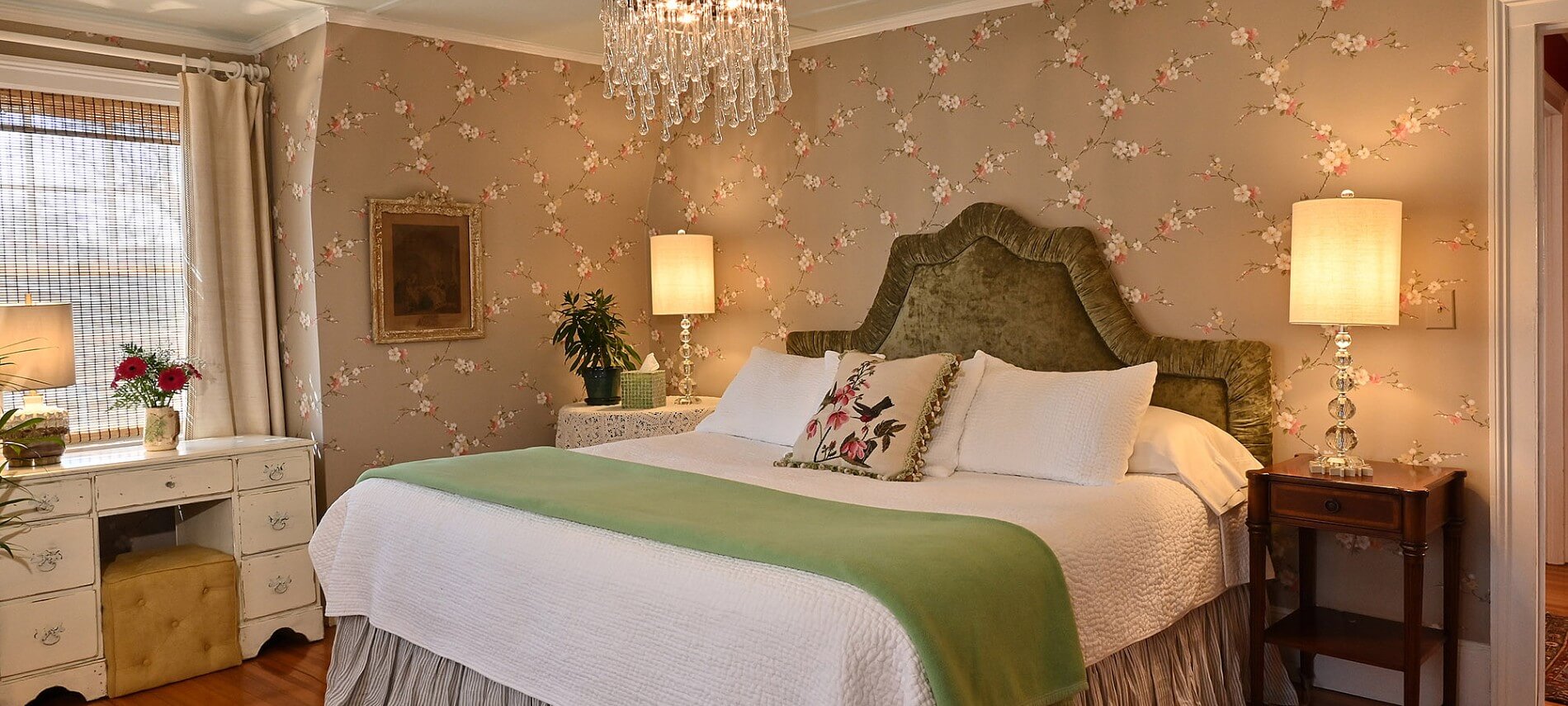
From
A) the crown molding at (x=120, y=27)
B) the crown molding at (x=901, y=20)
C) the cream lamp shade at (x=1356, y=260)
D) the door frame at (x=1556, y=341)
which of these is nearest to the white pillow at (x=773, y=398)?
the crown molding at (x=901, y=20)

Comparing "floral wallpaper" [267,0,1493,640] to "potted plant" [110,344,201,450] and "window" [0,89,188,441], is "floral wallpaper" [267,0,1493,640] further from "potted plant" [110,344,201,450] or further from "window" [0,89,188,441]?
"potted plant" [110,344,201,450]

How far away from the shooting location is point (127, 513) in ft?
12.6

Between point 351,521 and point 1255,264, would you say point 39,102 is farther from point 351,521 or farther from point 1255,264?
point 1255,264

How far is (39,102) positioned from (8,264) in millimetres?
582

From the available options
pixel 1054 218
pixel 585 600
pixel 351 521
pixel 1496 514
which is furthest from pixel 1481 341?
pixel 351 521

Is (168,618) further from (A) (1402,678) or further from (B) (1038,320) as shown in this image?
(A) (1402,678)

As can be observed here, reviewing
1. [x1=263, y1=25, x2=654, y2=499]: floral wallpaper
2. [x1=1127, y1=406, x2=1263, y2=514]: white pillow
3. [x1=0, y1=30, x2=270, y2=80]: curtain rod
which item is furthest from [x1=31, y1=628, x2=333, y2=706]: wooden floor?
[x1=1127, y1=406, x2=1263, y2=514]: white pillow

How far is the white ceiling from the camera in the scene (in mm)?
3889

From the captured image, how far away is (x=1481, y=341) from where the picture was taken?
3059 millimetres

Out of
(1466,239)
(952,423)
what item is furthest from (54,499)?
(1466,239)

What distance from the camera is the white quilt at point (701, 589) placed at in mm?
2057

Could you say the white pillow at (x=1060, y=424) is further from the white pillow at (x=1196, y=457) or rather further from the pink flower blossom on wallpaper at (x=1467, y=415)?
the pink flower blossom on wallpaper at (x=1467, y=415)

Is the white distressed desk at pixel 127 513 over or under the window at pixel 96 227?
under

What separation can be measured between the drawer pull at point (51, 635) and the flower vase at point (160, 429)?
2.13 ft
